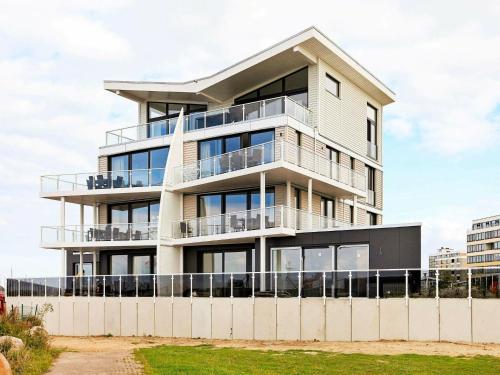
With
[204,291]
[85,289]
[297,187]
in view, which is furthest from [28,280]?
[297,187]

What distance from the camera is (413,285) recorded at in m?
25.2

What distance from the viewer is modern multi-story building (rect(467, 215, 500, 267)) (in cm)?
13112

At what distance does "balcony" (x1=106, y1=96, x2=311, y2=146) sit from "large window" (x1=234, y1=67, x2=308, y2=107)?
1406 millimetres

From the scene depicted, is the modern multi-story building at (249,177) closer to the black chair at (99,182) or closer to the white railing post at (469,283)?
the black chair at (99,182)

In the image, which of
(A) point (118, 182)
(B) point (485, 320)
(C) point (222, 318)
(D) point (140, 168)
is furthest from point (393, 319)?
(D) point (140, 168)

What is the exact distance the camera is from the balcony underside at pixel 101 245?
121 ft

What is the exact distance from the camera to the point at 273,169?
105 ft

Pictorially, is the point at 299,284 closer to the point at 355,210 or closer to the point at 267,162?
the point at 267,162

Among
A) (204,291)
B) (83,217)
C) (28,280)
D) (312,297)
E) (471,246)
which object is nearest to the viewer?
(312,297)

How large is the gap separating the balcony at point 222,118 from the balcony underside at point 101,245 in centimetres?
615

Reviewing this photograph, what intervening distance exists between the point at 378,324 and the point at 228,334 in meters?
6.62

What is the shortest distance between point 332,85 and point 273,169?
25.4ft

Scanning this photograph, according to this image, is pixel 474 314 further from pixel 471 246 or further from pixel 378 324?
pixel 471 246

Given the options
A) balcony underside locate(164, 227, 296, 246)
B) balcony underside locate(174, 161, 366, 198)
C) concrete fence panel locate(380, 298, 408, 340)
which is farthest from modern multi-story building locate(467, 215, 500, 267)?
concrete fence panel locate(380, 298, 408, 340)
